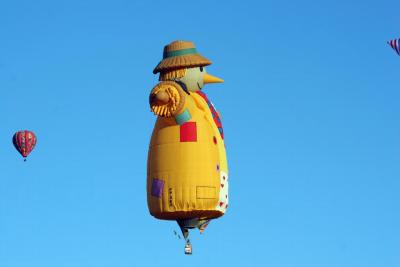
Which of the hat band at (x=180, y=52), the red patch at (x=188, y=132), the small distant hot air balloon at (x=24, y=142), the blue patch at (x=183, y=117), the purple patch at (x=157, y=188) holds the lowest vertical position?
the purple patch at (x=157, y=188)

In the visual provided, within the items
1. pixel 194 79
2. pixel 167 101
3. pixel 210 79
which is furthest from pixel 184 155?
pixel 210 79

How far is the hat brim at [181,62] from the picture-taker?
5669 centimetres

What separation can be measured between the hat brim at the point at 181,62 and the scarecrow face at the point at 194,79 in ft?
1.11

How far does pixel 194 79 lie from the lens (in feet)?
188

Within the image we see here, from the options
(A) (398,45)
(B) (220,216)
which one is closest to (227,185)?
(B) (220,216)

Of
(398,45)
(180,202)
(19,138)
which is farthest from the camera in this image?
(19,138)

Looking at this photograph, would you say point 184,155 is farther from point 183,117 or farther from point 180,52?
point 180,52

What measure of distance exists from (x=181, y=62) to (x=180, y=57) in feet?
1.29

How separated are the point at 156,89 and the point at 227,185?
550 centimetres

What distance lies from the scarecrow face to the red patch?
8.00 ft

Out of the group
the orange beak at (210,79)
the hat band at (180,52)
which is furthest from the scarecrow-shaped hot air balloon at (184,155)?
the orange beak at (210,79)

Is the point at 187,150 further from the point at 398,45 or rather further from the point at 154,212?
the point at 398,45

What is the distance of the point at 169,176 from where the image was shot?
5494 centimetres

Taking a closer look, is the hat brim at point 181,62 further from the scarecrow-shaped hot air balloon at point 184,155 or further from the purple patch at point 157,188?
the purple patch at point 157,188
